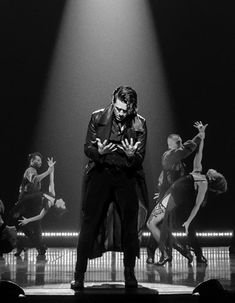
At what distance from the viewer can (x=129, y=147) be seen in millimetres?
3693

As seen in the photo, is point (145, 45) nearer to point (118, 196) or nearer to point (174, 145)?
point (174, 145)

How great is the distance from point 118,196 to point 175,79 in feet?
18.5

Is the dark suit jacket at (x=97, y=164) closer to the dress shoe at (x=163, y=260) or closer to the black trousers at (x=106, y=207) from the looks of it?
the black trousers at (x=106, y=207)

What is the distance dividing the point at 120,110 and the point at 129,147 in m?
0.30

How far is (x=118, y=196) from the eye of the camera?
3.71m

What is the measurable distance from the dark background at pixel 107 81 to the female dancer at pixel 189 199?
1.16 feet

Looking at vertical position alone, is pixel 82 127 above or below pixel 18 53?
below

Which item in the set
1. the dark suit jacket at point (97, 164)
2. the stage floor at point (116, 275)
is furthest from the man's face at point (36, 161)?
the dark suit jacket at point (97, 164)

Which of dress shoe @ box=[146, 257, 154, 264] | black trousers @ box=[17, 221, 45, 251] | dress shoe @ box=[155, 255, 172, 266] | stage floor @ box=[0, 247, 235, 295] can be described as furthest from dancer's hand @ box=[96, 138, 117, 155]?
black trousers @ box=[17, 221, 45, 251]

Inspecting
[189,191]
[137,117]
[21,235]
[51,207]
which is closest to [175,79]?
[189,191]

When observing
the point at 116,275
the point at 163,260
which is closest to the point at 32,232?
the point at 163,260

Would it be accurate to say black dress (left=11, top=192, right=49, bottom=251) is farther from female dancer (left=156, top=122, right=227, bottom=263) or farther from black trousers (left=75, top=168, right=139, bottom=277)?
black trousers (left=75, top=168, right=139, bottom=277)

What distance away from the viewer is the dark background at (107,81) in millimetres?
8906

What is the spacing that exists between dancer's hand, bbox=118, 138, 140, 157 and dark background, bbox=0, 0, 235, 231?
5056 millimetres
